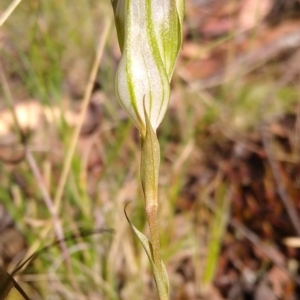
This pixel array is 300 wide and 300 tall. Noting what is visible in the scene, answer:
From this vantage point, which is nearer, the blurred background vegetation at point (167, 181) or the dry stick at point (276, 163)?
the blurred background vegetation at point (167, 181)

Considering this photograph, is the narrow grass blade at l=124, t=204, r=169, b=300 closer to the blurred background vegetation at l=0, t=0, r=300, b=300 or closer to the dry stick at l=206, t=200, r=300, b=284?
the blurred background vegetation at l=0, t=0, r=300, b=300

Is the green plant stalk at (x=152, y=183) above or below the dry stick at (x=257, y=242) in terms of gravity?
above

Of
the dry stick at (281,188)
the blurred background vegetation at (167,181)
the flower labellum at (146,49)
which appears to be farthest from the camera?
the dry stick at (281,188)

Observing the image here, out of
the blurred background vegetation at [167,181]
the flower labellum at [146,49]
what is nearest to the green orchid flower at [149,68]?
the flower labellum at [146,49]

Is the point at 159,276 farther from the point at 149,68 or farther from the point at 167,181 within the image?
the point at 167,181

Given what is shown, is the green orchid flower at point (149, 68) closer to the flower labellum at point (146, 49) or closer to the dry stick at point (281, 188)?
the flower labellum at point (146, 49)

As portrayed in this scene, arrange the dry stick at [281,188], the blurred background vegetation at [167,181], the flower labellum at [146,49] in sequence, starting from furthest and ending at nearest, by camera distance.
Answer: the dry stick at [281,188] < the blurred background vegetation at [167,181] < the flower labellum at [146,49]

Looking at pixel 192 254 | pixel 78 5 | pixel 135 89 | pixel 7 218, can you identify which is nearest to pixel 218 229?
pixel 192 254

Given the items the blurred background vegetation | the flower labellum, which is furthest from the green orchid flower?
the blurred background vegetation
